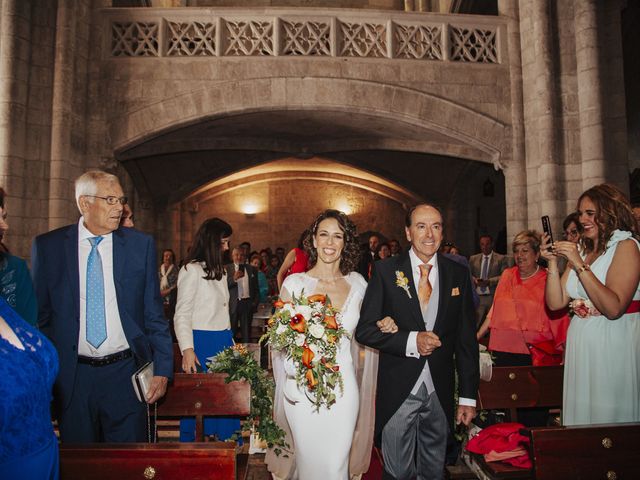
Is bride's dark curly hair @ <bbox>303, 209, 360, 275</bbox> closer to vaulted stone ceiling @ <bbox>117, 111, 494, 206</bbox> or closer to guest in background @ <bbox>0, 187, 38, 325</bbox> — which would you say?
guest in background @ <bbox>0, 187, 38, 325</bbox>

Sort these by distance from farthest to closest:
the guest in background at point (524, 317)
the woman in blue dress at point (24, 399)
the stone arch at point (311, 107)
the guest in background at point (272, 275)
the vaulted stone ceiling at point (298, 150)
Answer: the guest in background at point (272, 275) < the vaulted stone ceiling at point (298, 150) < the stone arch at point (311, 107) < the guest in background at point (524, 317) < the woman in blue dress at point (24, 399)

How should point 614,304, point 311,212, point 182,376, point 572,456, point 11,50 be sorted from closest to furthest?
point 572,456 < point 614,304 < point 182,376 < point 11,50 < point 311,212

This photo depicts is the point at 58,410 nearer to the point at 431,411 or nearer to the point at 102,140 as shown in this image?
the point at 431,411

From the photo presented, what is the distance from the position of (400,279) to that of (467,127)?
6.73 m

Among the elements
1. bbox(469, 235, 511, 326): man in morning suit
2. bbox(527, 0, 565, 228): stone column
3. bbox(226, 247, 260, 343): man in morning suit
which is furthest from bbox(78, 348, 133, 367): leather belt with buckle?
bbox(527, 0, 565, 228): stone column

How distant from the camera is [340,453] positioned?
2.54 metres

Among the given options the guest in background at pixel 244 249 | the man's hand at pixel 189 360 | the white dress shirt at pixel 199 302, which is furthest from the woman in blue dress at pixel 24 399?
the guest in background at pixel 244 249

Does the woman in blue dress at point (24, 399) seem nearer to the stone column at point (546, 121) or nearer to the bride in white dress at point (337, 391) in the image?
the bride in white dress at point (337, 391)

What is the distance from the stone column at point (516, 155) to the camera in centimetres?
841

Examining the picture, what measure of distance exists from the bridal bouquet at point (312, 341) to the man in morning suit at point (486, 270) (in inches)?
225

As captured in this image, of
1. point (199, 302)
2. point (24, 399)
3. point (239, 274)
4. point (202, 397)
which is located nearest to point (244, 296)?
point (239, 274)

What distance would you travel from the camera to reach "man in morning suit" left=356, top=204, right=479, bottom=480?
2418 millimetres

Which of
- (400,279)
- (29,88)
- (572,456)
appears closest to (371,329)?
(400,279)

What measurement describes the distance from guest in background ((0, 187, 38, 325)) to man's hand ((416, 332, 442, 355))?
1779 millimetres
